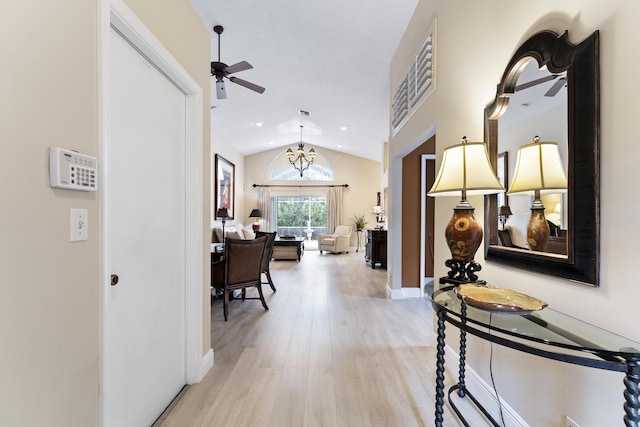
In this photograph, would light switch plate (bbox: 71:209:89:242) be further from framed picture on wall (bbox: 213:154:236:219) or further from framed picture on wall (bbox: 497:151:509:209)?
framed picture on wall (bbox: 213:154:236:219)

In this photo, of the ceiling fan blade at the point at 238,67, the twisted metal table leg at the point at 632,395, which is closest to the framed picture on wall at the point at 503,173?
the twisted metal table leg at the point at 632,395

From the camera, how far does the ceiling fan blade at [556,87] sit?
1.19 m

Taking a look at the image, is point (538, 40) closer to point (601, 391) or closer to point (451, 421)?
point (601, 391)

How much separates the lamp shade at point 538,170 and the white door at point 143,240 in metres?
1.85

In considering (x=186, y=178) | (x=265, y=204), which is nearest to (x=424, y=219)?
(x=186, y=178)

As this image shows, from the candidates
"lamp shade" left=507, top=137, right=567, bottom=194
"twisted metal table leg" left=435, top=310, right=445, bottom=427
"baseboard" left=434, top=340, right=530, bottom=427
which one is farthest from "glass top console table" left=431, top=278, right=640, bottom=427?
"lamp shade" left=507, top=137, right=567, bottom=194

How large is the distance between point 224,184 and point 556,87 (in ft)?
24.3

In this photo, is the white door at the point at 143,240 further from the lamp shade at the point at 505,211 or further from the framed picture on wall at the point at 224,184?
the framed picture on wall at the point at 224,184

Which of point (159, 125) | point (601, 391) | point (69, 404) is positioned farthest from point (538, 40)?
point (69, 404)

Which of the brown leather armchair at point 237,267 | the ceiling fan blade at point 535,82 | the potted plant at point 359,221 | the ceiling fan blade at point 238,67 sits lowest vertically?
the brown leather armchair at point 237,267

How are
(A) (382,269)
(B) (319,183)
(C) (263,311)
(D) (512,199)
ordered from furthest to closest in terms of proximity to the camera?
(B) (319,183) → (A) (382,269) → (C) (263,311) → (D) (512,199)

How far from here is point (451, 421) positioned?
1663 millimetres

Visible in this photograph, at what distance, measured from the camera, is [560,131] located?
3.94ft

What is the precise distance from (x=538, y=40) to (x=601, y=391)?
4.73 ft
